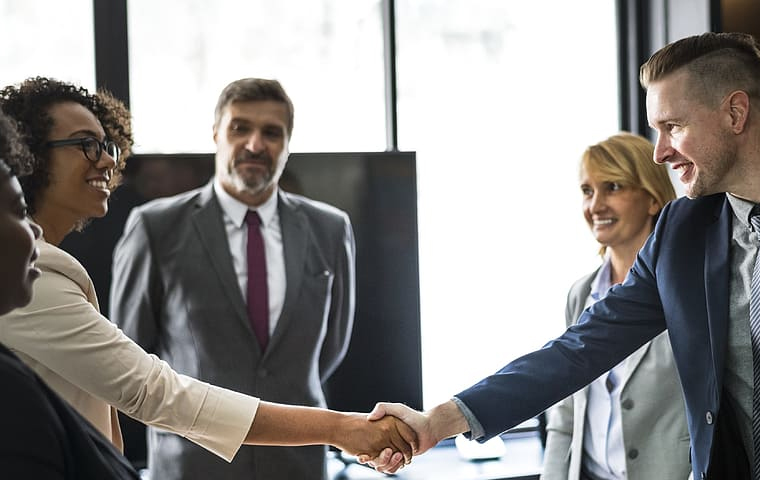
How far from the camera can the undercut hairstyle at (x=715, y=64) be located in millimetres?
2213

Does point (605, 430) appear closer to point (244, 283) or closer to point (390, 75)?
point (244, 283)

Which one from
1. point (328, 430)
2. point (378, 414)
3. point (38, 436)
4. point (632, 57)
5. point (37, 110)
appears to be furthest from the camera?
point (632, 57)

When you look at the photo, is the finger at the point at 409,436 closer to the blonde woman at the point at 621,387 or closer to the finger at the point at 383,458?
the finger at the point at 383,458

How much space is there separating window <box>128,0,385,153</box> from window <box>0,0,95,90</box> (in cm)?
18

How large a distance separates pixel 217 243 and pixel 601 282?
1298 millimetres

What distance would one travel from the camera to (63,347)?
183cm

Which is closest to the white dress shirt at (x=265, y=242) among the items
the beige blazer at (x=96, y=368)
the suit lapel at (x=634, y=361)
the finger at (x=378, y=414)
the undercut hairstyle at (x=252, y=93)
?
the undercut hairstyle at (x=252, y=93)

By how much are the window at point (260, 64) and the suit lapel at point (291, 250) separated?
0.71 m

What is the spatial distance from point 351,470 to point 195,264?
106cm

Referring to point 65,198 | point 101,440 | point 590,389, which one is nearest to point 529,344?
point 590,389

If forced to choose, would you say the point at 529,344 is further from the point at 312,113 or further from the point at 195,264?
the point at 195,264

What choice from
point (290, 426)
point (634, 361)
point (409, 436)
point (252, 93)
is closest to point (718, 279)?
point (634, 361)

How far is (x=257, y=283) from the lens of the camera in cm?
313

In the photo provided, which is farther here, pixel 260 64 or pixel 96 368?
pixel 260 64
